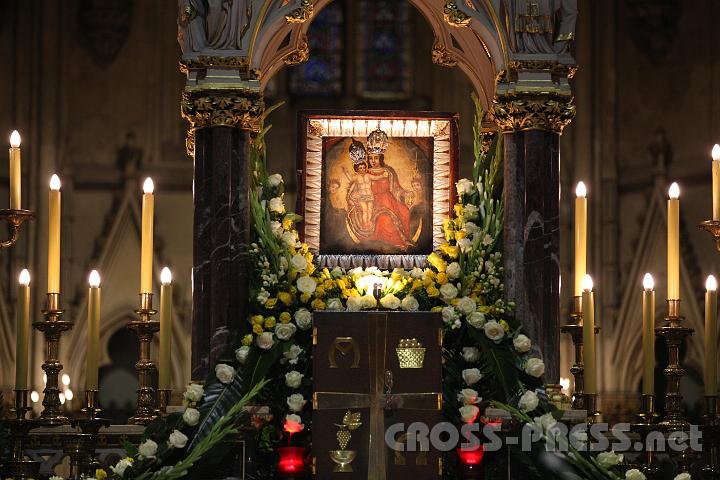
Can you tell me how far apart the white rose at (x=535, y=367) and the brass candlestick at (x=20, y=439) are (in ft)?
8.96

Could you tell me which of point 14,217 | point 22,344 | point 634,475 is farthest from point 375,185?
point 634,475

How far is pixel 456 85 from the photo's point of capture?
18250 millimetres

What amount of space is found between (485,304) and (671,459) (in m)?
1.44

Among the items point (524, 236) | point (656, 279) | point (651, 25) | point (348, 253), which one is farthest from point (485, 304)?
point (651, 25)

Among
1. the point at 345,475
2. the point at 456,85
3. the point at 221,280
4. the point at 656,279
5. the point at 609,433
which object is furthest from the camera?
the point at 456,85

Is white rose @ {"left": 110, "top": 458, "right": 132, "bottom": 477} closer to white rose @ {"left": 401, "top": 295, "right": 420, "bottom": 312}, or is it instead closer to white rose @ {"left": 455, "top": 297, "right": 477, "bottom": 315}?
white rose @ {"left": 401, "top": 295, "right": 420, "bottom": 312}

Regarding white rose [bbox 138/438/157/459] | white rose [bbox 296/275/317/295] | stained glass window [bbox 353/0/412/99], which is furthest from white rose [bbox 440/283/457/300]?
stained glass window [bbox 353/0/412/99]

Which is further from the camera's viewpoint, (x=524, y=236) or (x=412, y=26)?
(x=412, y=26)

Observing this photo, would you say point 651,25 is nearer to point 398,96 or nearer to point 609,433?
point 398,96

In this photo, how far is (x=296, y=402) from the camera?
28.1ft

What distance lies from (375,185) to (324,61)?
29.7 feet

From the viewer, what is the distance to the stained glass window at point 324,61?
18.7 meters

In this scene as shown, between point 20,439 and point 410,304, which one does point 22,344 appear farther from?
point 410,304

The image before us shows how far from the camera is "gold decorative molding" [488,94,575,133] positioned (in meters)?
9.23
